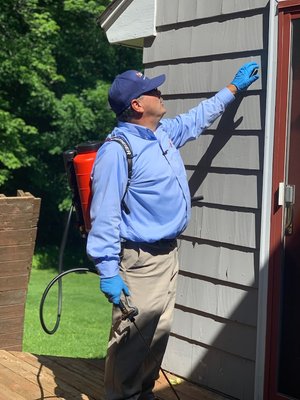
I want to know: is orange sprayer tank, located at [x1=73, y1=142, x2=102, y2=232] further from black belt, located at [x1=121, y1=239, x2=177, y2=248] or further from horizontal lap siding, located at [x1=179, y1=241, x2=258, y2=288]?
horizontal lap siding, located at [x1=179, y1=241, x2=258, y2=288]

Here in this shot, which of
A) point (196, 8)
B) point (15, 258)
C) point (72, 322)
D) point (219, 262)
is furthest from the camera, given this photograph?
point (72, 322)

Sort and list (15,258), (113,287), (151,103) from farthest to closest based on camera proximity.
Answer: (15,258) → (151,103) → (113,287)

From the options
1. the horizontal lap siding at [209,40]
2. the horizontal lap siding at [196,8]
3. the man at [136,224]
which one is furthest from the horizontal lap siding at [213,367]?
the horizontal lap siding at [196,8]

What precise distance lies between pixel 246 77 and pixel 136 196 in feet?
3.14

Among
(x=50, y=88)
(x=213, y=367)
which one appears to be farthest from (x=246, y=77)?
(x=50, y=88)

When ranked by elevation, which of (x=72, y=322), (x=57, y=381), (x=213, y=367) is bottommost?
(x=72, y=322)

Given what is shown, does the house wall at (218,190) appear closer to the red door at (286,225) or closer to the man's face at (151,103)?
the red door at (286,225)

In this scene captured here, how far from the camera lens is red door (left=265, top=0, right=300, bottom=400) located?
380cm

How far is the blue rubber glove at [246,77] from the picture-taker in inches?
155

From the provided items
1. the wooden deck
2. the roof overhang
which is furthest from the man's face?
the wooden deck

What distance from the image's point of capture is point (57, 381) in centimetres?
453

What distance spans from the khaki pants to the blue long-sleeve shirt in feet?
0.38

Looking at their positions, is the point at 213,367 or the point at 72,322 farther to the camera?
the point at 72,322

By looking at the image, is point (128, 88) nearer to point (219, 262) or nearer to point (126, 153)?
point (126, 153)
